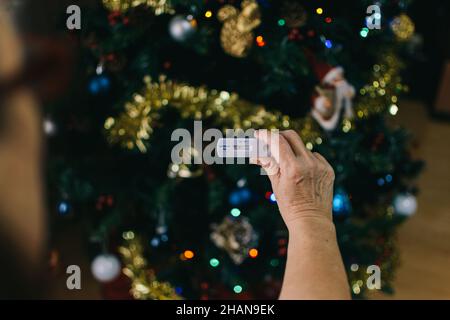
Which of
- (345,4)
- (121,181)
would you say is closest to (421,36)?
(345,4)

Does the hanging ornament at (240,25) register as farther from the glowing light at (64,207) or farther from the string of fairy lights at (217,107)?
the glowing light at (64,207)

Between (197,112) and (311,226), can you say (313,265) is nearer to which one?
(311,226)

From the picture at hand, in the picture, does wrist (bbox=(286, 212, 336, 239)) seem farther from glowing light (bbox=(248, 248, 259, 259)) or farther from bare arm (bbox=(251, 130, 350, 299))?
glowing light (bbox=(248, 248, 259, 259))

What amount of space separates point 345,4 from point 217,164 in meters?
0.69

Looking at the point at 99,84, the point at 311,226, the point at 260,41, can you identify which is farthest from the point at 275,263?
the point at 311,226

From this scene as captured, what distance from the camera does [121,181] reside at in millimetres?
1892

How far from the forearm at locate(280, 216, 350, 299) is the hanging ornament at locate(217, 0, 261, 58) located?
2.48ft

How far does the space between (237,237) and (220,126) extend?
379 millimetres

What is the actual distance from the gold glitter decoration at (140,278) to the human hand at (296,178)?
102 cm

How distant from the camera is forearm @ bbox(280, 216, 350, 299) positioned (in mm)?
725

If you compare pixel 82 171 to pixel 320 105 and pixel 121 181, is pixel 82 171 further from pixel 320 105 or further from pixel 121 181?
pixel 320 105

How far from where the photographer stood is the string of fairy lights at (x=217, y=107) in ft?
4.92

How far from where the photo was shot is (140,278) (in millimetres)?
1771

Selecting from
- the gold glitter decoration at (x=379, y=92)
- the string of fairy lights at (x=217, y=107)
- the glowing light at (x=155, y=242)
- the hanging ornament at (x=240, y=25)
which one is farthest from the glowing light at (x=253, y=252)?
the hanging ornament at (x=240, y=25)
